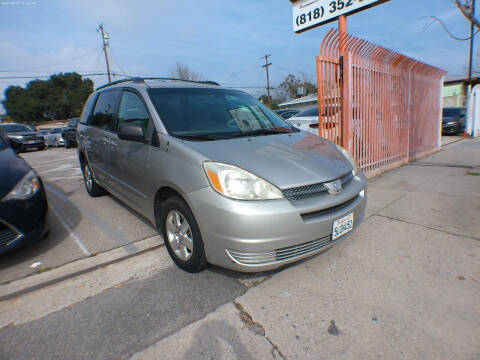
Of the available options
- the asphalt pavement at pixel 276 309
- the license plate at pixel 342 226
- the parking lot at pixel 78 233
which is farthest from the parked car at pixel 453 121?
the parking lot at pixel 78 233

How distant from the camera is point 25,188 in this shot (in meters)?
2.68

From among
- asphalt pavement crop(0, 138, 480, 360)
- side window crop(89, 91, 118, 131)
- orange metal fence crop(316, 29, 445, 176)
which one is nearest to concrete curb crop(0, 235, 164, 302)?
asphalt pavement crop(0, 138, 480, 360)

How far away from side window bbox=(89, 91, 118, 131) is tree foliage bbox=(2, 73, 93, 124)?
156 ft

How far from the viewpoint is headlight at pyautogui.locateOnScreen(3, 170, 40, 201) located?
8.30 ft

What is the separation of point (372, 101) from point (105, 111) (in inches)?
189

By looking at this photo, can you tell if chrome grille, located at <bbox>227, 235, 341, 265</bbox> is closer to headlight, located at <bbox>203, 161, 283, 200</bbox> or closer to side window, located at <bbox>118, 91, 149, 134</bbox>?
headlight, located at <bbox>203, 161, 283, 200</bbox>

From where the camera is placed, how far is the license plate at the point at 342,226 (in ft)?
7.09

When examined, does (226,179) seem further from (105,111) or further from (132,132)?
(105,111)

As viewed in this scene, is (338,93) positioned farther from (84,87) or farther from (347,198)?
(84,87)

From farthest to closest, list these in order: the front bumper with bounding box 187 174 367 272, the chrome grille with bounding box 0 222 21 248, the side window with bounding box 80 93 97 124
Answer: the side window with bounding box 80 93 97 124 → the chrome grille with bounding box 0 222 21 248 → the front bumper with bounding box 187 174 367 272

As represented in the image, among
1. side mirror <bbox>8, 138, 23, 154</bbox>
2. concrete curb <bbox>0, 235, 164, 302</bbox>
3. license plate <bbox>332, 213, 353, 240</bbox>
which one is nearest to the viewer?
license plate <bbox>332, 213, 353, 240</bbox>

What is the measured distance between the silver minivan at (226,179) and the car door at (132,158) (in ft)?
0.04

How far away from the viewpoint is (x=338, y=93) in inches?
194

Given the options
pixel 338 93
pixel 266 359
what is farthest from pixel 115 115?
pixel 338 93
